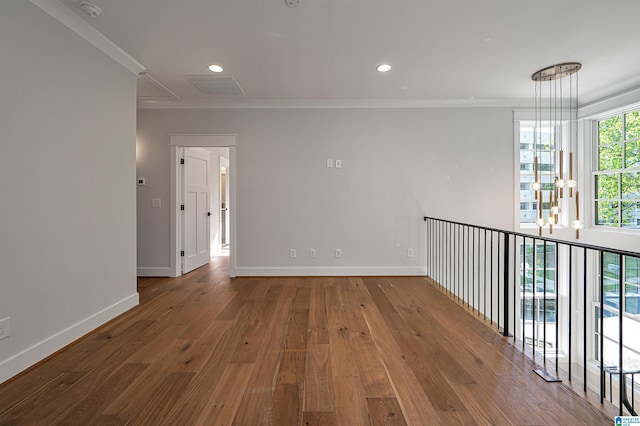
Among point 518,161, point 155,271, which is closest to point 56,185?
point 155,271

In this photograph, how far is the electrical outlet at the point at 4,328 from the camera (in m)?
1.76

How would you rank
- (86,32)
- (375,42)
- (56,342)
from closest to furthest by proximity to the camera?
1. (56,342)
2. (86,32)
3. (375,42)

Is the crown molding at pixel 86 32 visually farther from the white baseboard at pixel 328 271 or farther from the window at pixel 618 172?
the window at pixel 618 172

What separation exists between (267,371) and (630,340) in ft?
16.1

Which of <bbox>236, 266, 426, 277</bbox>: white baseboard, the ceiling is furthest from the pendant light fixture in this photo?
<bbox>236, 266, 426, 277</bbox>: white baseboard

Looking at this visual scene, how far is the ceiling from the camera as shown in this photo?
2227 millimetres

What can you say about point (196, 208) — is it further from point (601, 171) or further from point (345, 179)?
point (601, 171)

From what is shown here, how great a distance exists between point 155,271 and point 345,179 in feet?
9.89

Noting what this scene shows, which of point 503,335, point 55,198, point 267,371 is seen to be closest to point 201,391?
point 267,371

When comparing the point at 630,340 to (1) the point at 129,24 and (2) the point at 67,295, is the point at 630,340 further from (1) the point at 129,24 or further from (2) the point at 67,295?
(1) the point at 129,24

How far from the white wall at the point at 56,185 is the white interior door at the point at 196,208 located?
1.47m

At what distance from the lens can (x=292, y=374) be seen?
1.82 meters

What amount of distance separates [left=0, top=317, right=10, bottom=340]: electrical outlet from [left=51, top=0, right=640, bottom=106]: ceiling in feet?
7.19

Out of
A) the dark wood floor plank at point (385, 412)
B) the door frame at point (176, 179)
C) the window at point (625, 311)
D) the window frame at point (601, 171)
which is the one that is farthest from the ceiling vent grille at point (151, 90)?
the window at point (625, 311)
